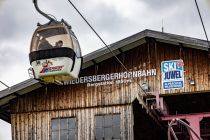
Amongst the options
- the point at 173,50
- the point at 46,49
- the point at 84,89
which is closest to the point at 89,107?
the point at 84,89

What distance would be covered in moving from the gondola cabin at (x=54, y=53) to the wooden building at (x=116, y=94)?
9.90 metres

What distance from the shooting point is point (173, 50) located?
24.2 m

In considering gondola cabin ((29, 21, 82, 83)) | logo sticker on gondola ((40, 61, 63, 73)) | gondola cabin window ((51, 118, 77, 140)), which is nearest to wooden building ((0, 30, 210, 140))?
gondola cabin window ((51, 118, 77, 140))

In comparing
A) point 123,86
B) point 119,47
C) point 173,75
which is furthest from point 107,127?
point 173,75

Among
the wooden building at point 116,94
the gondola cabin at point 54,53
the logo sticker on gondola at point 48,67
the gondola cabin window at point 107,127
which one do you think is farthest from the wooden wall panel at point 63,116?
the logo sticker on gondola at point 48,67

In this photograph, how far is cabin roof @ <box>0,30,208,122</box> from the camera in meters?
23.4

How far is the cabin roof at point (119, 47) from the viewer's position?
76.6ft

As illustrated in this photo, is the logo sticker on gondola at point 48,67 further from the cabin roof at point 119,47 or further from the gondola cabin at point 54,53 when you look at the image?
the cabin roof at point 119,47

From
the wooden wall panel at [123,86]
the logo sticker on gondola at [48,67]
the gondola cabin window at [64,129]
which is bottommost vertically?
the gondola cabin window at [64,129]

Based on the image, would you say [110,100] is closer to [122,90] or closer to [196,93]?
[122,90]

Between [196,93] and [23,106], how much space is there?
739cm

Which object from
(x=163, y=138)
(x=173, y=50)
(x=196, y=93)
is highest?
(x=173, y=50)

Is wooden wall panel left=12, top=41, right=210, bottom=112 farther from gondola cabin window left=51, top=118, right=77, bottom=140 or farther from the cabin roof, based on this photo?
gondola cabin window left=51, top=118, right=77, bottom=140

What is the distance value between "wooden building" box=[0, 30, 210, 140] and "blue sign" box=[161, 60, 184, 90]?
42 millimetres
